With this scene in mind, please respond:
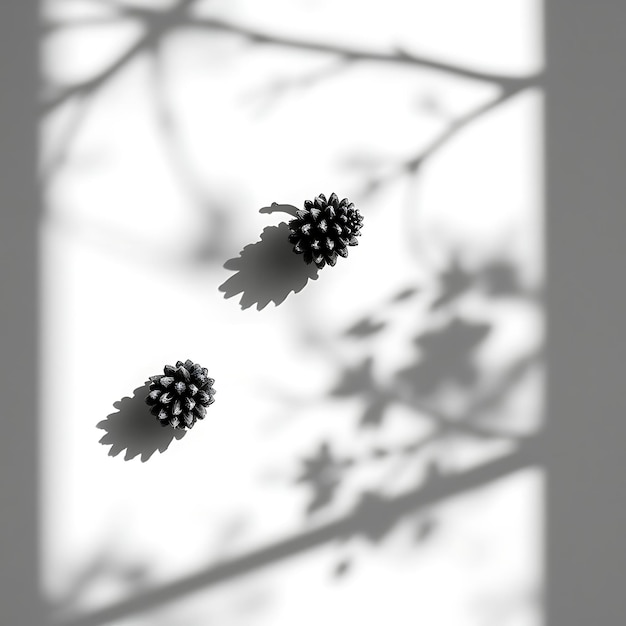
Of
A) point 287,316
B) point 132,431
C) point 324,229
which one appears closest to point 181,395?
point 132,431

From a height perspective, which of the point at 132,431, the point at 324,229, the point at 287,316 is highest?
the point at 324,229

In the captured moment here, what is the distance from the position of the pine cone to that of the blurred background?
6 cm

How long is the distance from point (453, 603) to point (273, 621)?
395 millimetres

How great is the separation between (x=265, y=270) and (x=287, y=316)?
11 cm

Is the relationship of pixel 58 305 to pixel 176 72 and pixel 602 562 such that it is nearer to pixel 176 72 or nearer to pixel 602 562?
pixel 176 72

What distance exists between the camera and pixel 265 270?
128 centimetres

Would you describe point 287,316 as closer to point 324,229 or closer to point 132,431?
point 324,229

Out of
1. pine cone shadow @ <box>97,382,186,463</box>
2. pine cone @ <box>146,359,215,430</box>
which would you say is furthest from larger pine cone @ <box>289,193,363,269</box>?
pine cone shadow @ <box>97,382,186,463</box>

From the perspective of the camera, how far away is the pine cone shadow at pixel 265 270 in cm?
128

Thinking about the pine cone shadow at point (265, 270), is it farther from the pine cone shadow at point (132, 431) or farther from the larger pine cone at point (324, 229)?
the pine cone shadow at point (132, 431)

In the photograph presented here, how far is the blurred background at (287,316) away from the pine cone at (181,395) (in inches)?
2.2

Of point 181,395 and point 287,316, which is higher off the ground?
point 287,316

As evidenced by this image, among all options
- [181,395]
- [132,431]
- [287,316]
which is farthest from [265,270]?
[132,431]

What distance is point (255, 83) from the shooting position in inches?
50.6
